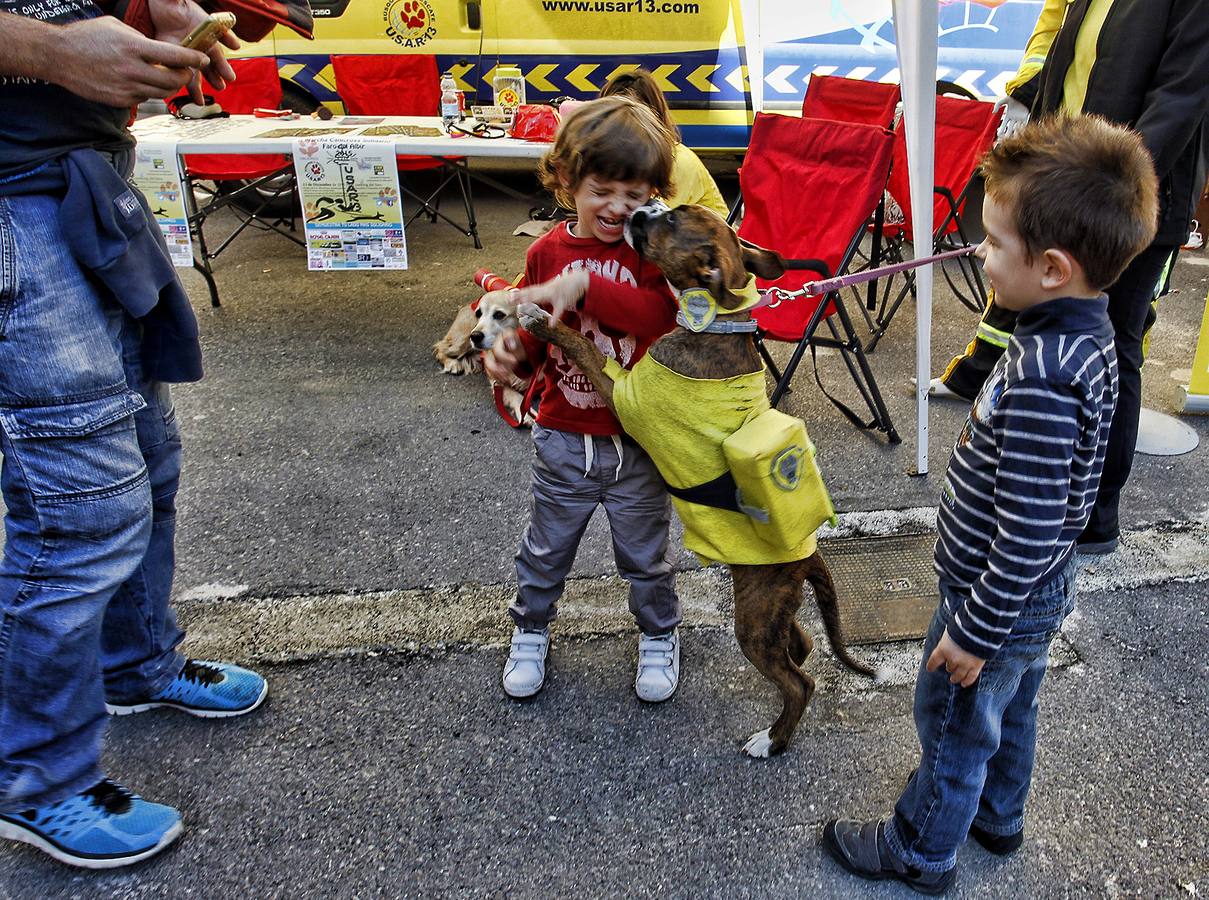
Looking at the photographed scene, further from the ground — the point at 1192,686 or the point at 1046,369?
the point at 1046,369

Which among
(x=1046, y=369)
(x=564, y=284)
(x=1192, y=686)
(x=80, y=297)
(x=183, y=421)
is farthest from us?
(x=183, y=421)

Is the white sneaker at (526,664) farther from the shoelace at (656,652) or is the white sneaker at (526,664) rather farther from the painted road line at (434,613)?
the shoelace at (656,652)

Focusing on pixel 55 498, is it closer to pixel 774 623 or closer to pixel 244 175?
pixel 774 623

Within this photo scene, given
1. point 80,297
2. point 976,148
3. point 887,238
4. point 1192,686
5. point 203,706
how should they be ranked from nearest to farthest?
point 80,297, point 203,706, point 1192,686, point 976,148, point 887,238

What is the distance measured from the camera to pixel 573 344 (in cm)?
194

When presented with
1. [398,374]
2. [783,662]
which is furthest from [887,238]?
[783,662]

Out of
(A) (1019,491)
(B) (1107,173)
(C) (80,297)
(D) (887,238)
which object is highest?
(B) (1107,173)

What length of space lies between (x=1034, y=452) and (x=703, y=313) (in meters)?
0.71

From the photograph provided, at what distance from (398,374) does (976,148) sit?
12.1 ft

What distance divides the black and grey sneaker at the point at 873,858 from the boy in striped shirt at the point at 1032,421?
0.95 feet

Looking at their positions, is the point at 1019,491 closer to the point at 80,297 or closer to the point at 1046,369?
the point at 1046,369

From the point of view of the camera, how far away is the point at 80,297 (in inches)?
65.0

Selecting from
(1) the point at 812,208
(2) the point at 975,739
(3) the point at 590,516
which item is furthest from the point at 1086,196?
(1) the point at 812,208

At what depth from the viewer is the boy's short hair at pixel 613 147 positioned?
181cm
